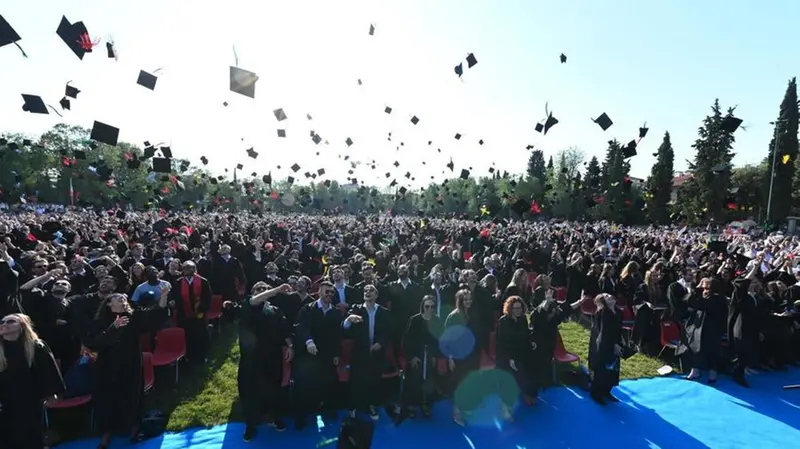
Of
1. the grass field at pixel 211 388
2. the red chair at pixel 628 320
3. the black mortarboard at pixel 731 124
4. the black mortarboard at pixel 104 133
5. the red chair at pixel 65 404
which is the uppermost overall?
the black mortarboard at pixel 731 124

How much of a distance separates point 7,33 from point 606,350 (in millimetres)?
9868

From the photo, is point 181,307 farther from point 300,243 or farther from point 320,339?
point 300,243

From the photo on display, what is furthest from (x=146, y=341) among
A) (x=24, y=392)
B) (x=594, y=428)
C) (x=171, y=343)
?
(x=594, y=428)

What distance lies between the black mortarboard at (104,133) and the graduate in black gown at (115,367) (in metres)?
6.53

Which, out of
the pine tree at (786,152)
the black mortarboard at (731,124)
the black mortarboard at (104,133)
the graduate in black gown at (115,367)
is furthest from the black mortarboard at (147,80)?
the pine tree at (786,152)

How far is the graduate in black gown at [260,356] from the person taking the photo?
16.8ft

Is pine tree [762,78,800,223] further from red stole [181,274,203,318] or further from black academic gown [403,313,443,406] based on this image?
red stole [181,274,203,318]

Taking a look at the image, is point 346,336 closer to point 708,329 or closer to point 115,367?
point 115,367

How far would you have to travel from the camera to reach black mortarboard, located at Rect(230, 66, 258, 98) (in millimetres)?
8625

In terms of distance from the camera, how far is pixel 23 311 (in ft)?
18.5

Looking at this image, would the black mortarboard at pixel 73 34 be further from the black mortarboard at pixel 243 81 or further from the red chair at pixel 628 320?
the red chair at pixel 628 320

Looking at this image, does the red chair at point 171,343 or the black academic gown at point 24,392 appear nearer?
the black academic gown at point 24,392

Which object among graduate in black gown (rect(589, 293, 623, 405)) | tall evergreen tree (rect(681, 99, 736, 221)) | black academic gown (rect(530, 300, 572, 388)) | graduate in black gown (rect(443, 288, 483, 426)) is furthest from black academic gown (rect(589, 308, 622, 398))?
tall evergreen tree (rect(681, 99, 736, 221))

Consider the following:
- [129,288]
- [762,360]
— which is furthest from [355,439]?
[762,360]
